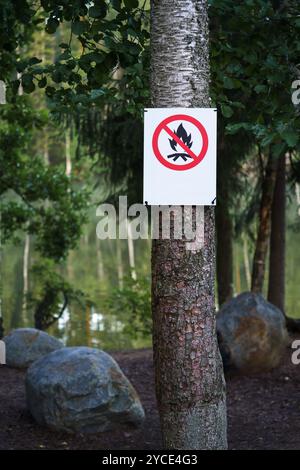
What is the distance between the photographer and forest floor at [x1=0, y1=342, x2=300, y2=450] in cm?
666

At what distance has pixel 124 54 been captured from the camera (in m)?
5.60

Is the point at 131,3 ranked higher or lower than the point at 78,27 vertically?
higher

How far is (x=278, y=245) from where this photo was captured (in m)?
11.7

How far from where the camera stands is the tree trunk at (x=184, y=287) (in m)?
4.02

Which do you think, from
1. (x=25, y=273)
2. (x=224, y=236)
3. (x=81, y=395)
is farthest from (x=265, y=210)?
(x=25, y=273)

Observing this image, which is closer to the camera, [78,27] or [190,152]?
[190,152]

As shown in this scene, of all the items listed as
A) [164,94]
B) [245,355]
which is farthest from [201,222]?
[245,355]

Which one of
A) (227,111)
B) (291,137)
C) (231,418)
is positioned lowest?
(231,418)

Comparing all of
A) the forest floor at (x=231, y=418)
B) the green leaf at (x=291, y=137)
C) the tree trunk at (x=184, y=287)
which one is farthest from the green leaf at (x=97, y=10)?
the forest floor at (x=231, y=418)

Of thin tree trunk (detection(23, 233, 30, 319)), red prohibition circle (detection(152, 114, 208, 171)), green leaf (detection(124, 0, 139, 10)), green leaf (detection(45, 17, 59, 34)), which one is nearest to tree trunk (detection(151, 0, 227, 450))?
red prohibition circle (detection(152, 114, 208, 171))

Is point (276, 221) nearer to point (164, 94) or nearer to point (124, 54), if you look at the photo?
point (124, 54)

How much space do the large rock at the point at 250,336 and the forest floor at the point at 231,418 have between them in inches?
5.8

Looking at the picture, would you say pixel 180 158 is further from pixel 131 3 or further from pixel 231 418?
pixel 231 418

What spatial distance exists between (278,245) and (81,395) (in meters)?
5.56
